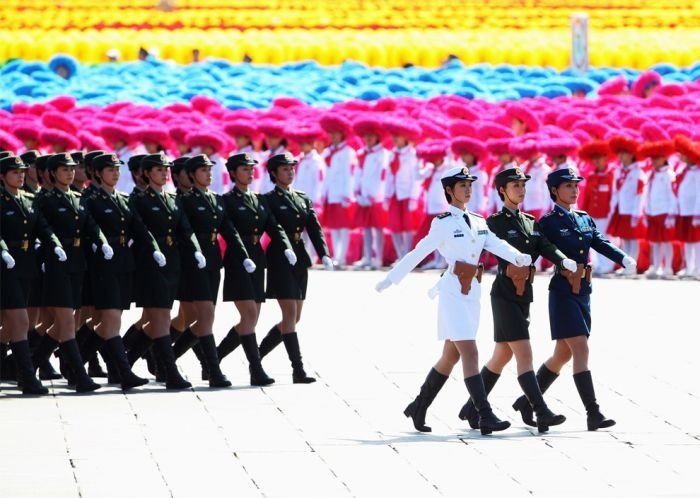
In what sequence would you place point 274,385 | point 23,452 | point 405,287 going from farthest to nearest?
point 405,287
point 274,385
point 23,452

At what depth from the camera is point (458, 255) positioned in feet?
34.9

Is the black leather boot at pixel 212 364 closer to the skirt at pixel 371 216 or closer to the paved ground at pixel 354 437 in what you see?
the paved ground at pixel 354 437

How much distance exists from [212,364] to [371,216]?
10304 millimetres

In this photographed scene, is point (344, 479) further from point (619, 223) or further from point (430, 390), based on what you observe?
point (619, 223)

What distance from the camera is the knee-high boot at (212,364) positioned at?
12.4 m

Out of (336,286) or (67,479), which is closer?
(67,479)

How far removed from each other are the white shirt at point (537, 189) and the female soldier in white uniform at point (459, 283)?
10.9 m

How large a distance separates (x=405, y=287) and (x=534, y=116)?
4.96 metres

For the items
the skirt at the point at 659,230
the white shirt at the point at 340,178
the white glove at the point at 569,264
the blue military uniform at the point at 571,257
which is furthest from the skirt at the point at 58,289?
the white shirt at the point at 340,178

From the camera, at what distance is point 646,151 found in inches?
832

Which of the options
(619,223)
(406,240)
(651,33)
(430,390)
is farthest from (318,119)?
(651,33)

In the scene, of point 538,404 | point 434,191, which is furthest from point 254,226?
point 434,191

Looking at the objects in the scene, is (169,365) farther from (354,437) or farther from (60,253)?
(354,437)

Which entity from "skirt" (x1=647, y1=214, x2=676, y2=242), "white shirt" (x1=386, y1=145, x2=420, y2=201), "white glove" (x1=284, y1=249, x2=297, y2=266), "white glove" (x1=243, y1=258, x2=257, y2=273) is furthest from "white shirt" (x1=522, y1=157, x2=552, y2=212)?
"white glove" (x1=243, y1=258, x2=257, y2=273)
